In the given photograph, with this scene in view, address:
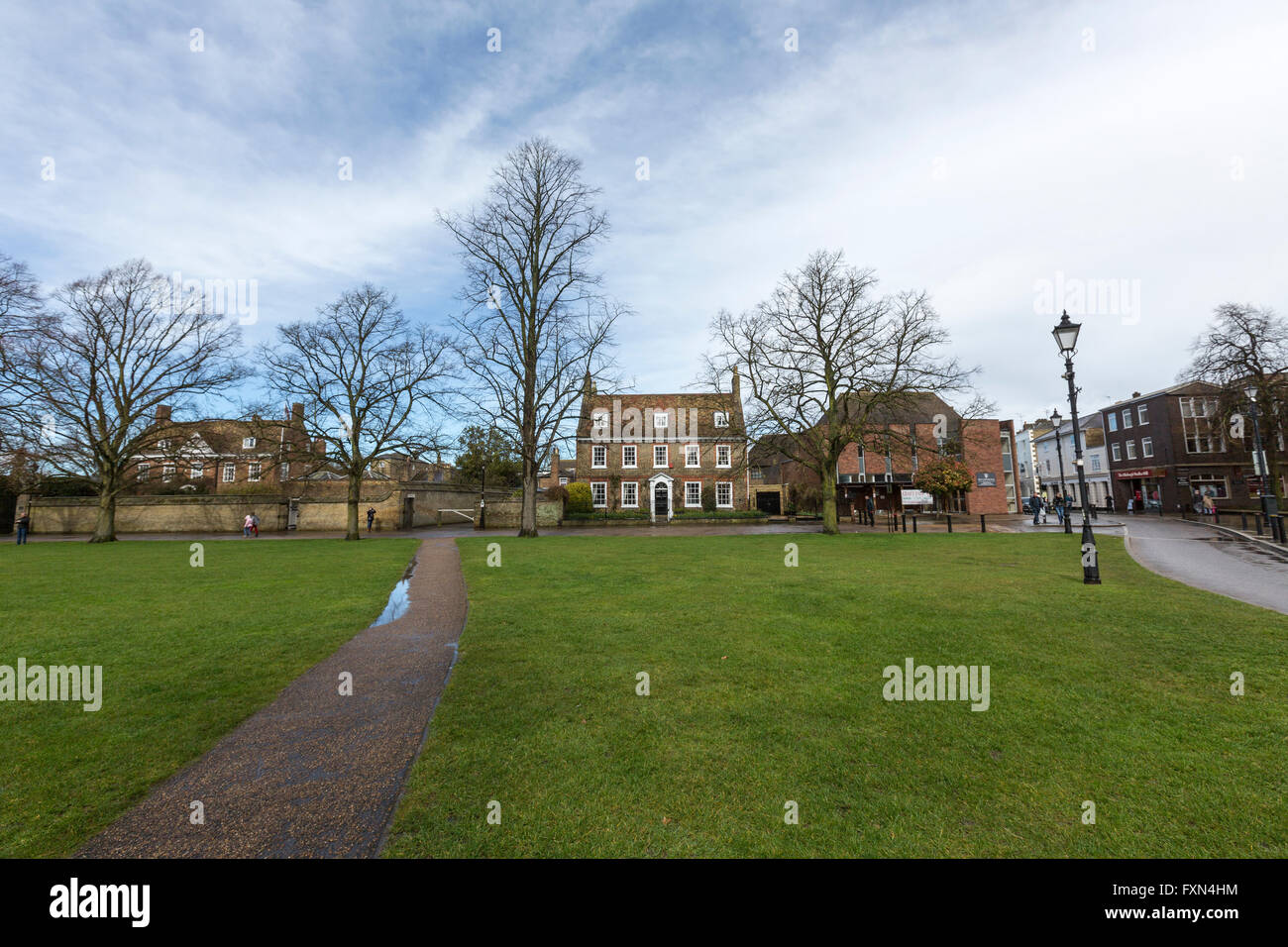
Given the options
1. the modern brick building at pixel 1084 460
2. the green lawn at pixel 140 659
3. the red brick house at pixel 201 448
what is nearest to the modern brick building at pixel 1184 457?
the modern brick building at pixel 1084 460

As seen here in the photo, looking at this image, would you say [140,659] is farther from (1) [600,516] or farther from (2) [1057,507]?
(2) [1057,507]

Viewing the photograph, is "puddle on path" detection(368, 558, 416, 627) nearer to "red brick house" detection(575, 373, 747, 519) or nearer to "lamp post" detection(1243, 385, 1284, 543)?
"lamp post" detection(1243, 385, 1284, 543)

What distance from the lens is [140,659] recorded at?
663 cm

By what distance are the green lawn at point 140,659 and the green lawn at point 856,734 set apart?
1987mm

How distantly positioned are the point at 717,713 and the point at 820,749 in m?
1.02

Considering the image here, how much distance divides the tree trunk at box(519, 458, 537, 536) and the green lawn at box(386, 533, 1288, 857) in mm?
19716

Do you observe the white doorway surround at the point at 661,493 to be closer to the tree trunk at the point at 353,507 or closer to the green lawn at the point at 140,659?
the tree trunk at the point at 353,507

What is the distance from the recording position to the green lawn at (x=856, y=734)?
9.76 ft

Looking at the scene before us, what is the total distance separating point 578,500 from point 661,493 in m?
8.43

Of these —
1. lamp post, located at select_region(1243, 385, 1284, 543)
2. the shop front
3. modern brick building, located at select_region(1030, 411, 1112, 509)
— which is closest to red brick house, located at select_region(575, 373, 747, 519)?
modern brick building, located at select_region(1030, 411, 1112, 509)

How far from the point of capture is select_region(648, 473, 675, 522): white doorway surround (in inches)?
1834
